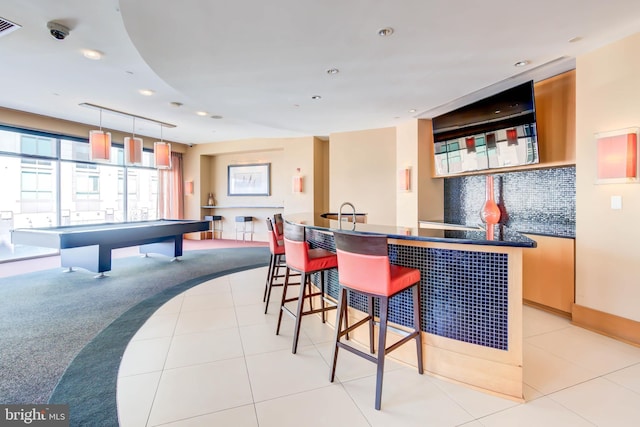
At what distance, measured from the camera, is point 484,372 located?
6.57ft

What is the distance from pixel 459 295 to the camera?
81.9 inches

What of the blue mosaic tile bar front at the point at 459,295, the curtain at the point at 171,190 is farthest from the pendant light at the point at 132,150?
the blue mosaic tile bar front at the point at 459,295

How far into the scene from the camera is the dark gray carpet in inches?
76.9

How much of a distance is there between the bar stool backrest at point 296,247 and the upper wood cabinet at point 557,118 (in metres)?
3.19

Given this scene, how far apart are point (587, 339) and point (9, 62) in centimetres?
741

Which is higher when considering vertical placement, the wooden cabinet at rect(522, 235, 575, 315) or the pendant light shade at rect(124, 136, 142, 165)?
the pendant light shade at rect(124, 136, 142, 165)

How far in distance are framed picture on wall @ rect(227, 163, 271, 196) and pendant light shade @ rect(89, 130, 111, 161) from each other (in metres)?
4.32

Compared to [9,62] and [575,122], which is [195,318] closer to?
[9,62]

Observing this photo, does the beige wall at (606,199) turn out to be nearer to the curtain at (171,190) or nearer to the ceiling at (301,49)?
the ceiling at (301,49)

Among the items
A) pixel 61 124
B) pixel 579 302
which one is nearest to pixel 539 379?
pixel 579 302

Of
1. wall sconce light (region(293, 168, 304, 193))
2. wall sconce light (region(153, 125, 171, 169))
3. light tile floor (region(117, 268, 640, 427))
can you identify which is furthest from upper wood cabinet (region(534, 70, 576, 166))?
wall sconce light (region(153, 125, 171, 169))

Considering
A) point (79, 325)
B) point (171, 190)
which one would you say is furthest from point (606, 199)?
point (171, 190)

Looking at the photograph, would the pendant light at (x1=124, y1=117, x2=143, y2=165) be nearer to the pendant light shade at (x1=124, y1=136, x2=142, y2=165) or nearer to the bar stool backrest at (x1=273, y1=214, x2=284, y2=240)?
the pendant light shade at (x1=124, y1=136, x2=142, y2=165)

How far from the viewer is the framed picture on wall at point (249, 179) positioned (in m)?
8.94
